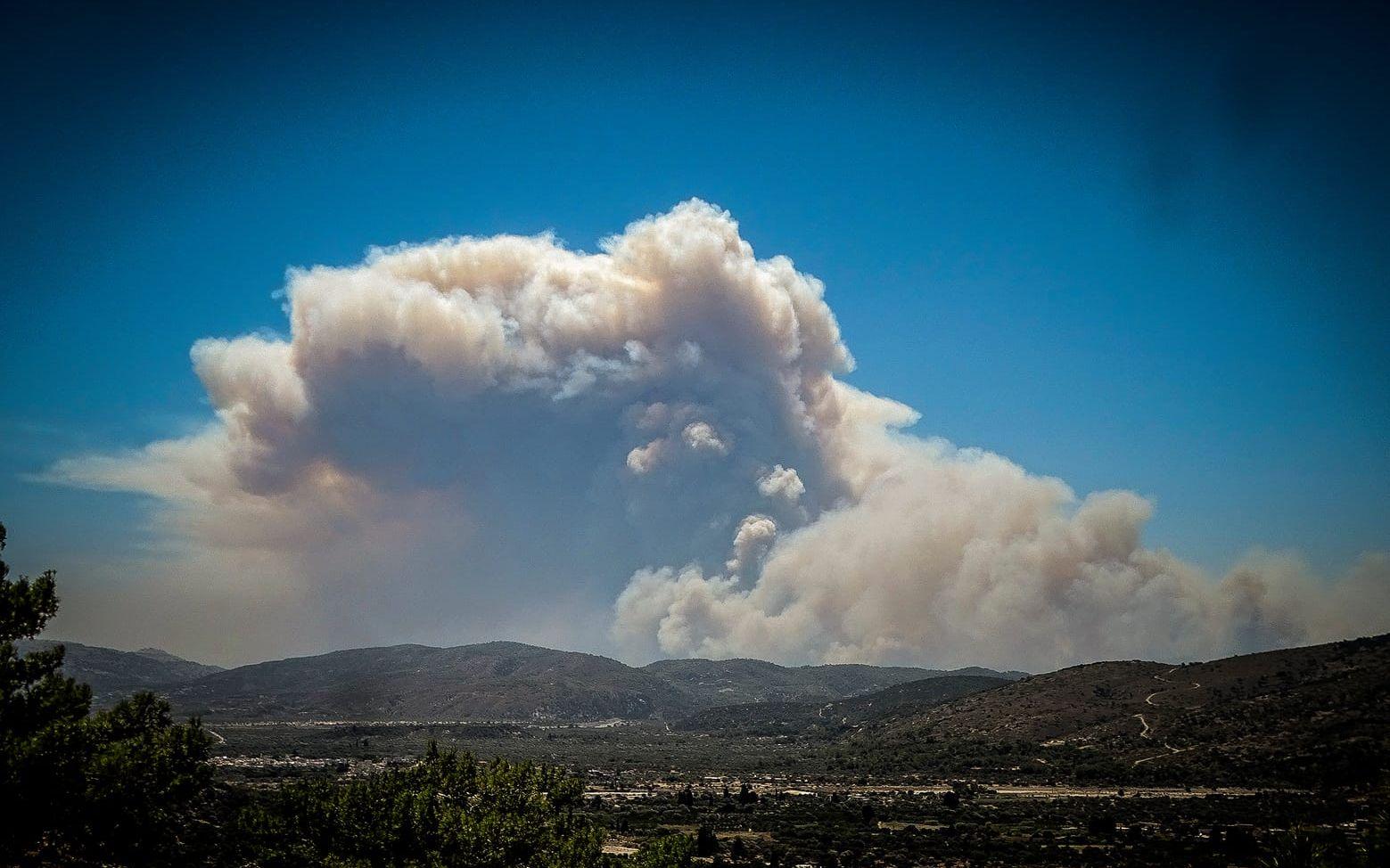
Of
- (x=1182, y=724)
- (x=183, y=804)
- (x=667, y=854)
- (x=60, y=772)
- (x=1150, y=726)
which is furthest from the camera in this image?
(x=1150, y=726)

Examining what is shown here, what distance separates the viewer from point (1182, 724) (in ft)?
430

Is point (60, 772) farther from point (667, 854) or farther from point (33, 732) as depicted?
point (667, 854)

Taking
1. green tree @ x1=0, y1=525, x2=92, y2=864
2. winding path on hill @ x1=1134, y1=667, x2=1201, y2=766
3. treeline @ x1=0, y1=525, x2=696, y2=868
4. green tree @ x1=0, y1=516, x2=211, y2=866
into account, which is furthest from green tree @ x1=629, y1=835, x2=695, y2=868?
winding path on hill @ x1=1134, y1=667, x2=1201, y2=766

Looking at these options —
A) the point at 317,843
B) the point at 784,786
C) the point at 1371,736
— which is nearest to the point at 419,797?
the point at 317,843

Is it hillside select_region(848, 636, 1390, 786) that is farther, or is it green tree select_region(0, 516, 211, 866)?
hillside select_region(848, 636, 1390, 786)

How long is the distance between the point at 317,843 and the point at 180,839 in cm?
999

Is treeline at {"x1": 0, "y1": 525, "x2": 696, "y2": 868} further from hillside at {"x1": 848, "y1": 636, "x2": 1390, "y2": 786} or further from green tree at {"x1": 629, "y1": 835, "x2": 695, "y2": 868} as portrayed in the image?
Answer: hillside at {"x1": 848, "y1": 636, "x2": 1390, "y2": 786}

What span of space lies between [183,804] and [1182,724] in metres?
147

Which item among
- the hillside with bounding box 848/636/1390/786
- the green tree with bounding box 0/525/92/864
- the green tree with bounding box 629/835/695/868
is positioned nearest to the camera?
the green tree with bounding box 0/525/92/864

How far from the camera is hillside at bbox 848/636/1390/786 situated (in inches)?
4067

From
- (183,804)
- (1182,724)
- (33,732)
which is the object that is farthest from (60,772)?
(1182,724)

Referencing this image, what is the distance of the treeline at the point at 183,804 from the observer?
25.7 metres

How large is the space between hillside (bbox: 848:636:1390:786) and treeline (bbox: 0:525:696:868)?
10123 cm

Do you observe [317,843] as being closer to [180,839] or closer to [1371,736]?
[180,839]
